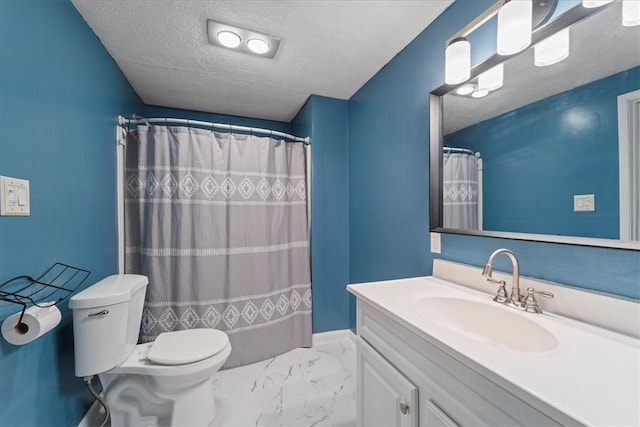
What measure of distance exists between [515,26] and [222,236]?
6.48 ft

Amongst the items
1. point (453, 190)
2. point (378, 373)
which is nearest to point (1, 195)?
point (378, 373)

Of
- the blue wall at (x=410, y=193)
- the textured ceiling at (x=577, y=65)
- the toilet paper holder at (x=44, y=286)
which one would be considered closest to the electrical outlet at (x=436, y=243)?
the blue wall at (x=410, y=193)

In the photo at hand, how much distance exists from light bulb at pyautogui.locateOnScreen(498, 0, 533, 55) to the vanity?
877 millimetres

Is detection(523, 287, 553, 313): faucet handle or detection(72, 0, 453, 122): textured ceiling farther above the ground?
detection(72, 0, 453, 122): textured ceiling

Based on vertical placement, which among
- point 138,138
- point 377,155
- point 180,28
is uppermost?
point 180,28

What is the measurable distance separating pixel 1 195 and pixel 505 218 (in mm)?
1828

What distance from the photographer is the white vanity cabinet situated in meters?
0.55

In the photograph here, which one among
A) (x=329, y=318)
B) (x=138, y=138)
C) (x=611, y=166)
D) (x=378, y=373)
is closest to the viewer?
(x=611, y=166)

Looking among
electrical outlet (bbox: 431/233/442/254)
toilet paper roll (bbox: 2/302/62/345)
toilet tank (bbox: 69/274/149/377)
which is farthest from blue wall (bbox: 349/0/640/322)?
toilet paper roll (bbox: 2/302/62/345)

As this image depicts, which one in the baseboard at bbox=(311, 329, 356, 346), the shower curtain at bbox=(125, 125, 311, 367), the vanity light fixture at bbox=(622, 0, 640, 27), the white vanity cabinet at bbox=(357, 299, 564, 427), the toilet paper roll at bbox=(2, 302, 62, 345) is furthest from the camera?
the baseboard at bbox=(311, 329, 356, 346)

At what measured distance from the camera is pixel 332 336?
228 centimetres

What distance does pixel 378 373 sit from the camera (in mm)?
996

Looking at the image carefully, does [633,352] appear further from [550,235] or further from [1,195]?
[1,195]

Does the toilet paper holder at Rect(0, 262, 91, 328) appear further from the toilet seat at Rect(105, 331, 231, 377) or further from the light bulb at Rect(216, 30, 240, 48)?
the light bulb at Rect(216, 30, 240, 48)
